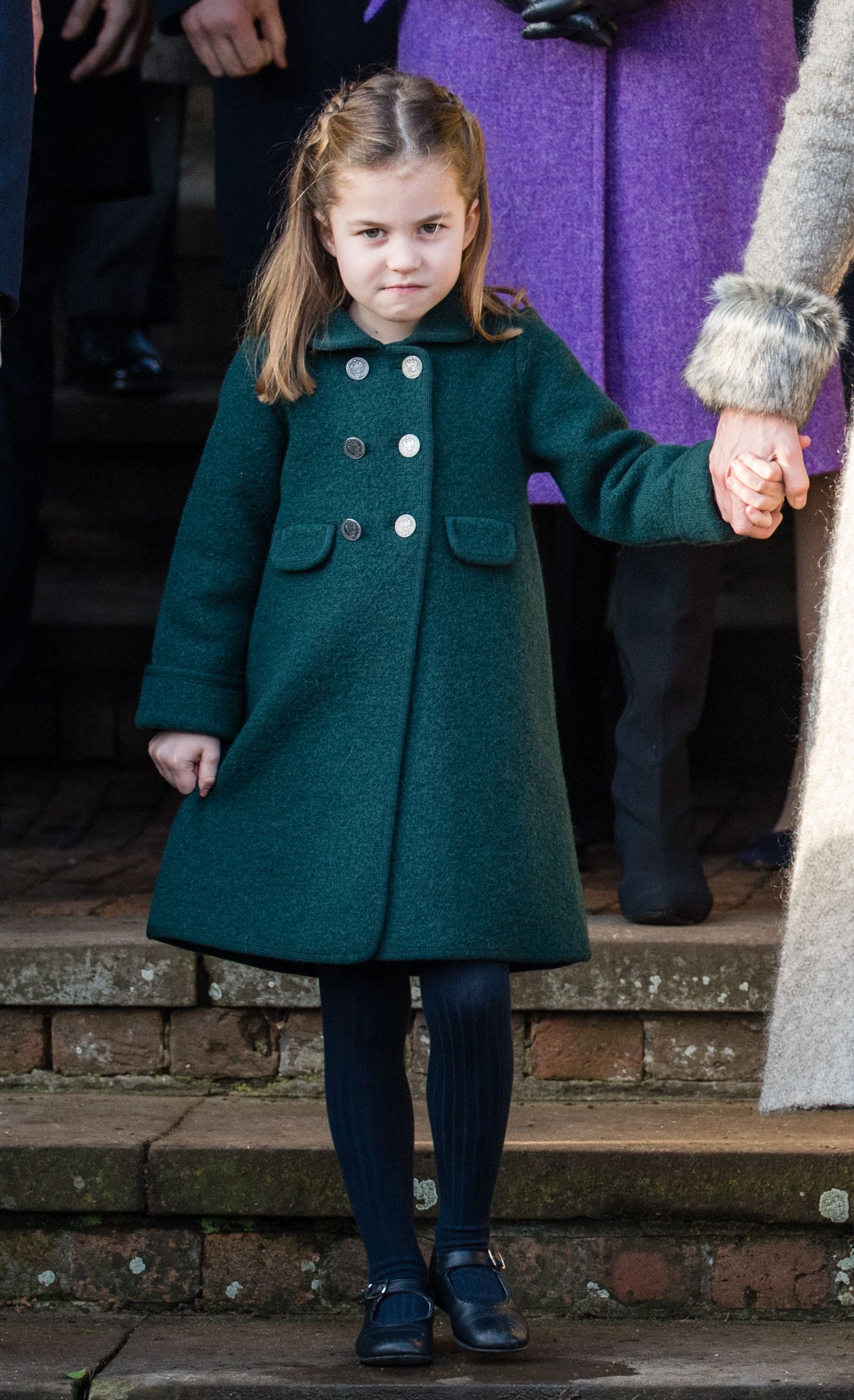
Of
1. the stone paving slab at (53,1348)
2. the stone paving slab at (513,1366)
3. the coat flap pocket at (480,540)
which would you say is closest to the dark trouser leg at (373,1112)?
the stone paving slab at (513,1366)

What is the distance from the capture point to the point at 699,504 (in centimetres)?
177

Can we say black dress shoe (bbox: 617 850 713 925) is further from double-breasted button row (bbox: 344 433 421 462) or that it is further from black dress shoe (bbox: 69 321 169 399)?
black dress shoe (bbox: 69 321 169 399)

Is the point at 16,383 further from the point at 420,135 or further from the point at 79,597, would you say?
the point at 420,135

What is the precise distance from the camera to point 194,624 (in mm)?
1973

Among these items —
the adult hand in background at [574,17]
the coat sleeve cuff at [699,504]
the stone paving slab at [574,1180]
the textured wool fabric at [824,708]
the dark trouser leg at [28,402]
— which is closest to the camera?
the textured wool fabric at [824,708]

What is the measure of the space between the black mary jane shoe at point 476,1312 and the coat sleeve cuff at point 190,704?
0.63m

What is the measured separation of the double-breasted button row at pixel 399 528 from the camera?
191cm

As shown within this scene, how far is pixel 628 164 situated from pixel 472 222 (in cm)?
62

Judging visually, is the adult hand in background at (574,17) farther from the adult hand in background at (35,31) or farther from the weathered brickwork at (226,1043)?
the weathered brickwork at (226,1043)

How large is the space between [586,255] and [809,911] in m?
1.19

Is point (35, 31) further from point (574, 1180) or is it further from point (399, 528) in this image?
point (574, 1180)

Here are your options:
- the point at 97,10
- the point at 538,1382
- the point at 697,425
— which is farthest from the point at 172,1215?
the point at 97,10

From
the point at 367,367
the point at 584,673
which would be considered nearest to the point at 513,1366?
the point at 367,367

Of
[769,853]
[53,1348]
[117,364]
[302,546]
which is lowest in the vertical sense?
[53,1348]
